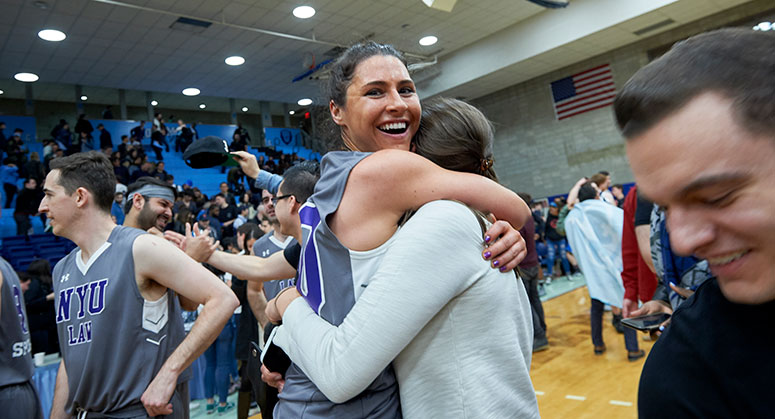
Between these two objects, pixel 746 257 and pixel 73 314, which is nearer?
pixel 746 257

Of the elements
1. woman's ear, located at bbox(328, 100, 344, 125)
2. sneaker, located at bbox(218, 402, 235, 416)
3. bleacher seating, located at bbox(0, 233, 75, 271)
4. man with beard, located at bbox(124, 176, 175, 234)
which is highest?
bleacher seating, located at bbox(0, 233, 75, 271)

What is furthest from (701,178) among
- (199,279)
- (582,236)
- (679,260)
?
(582,236)

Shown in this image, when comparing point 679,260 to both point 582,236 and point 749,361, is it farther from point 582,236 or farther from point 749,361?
point 582,236

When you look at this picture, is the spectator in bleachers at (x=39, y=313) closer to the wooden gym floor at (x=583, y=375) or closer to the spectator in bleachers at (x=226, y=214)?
the spectator in bleachers at (x=226, y=214)

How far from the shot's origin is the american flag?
40.6 feet

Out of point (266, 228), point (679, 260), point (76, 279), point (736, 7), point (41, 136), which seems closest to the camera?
point (679, 260)

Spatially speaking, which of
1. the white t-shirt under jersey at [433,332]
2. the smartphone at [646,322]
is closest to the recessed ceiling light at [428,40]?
the smartphone at [646,322]

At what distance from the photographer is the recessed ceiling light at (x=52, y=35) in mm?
9594

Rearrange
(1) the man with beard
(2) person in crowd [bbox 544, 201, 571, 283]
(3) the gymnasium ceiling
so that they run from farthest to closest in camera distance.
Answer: (2) person in crowd [bbox 544, 201, 571, 283] < (3) the gymnasium ceiling < (1) the man with beard

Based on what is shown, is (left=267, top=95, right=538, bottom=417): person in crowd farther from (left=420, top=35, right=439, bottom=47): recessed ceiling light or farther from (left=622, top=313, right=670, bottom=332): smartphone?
(left=420, top=35, right=439, bottom=47): recessed ceiling light

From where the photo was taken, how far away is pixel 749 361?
62cm

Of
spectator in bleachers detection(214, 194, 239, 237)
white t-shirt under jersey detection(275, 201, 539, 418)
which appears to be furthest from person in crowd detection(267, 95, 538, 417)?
spectator in bleachers detection(214, 194, 239, 237)

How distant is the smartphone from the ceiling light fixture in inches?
365

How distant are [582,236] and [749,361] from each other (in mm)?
5164
